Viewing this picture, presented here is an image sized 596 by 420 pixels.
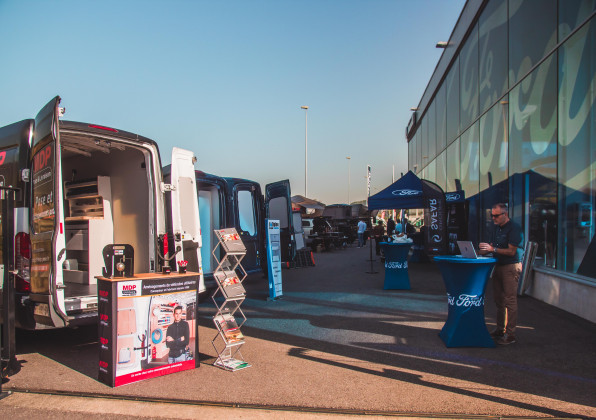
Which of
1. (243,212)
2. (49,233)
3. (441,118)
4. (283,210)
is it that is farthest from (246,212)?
(441,118)

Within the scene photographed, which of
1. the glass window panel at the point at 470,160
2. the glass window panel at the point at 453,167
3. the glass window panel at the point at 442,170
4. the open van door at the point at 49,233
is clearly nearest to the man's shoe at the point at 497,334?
the open van door at the point at 49,233

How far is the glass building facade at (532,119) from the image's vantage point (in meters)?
7.42

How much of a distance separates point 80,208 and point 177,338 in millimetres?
4076

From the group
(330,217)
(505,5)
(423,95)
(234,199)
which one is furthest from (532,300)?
(330,217)

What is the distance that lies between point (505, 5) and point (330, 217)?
1931 cm

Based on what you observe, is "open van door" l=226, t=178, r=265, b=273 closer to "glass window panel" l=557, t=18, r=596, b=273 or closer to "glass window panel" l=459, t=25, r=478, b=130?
"glass window panel" l=557, t=18, r=596, b=273

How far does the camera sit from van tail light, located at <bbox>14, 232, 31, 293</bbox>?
193 inches

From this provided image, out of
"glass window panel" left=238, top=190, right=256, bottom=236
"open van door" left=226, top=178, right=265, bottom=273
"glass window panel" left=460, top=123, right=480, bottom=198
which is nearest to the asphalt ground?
"open van door" left=226, top=178, right=265, bottom=273

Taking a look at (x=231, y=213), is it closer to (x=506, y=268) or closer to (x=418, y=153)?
(x=506, y=268)

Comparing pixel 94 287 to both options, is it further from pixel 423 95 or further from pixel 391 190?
pixel 423 95

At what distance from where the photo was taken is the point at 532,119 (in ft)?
31.2

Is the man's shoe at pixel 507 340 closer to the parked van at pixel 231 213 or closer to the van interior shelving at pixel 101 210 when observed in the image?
the van interior shelving at pixel 101 210

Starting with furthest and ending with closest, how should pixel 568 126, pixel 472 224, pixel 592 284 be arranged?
pixel 472 224
pixel 568 126
pixel 592 284

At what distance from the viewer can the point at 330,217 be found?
29.4 metres
